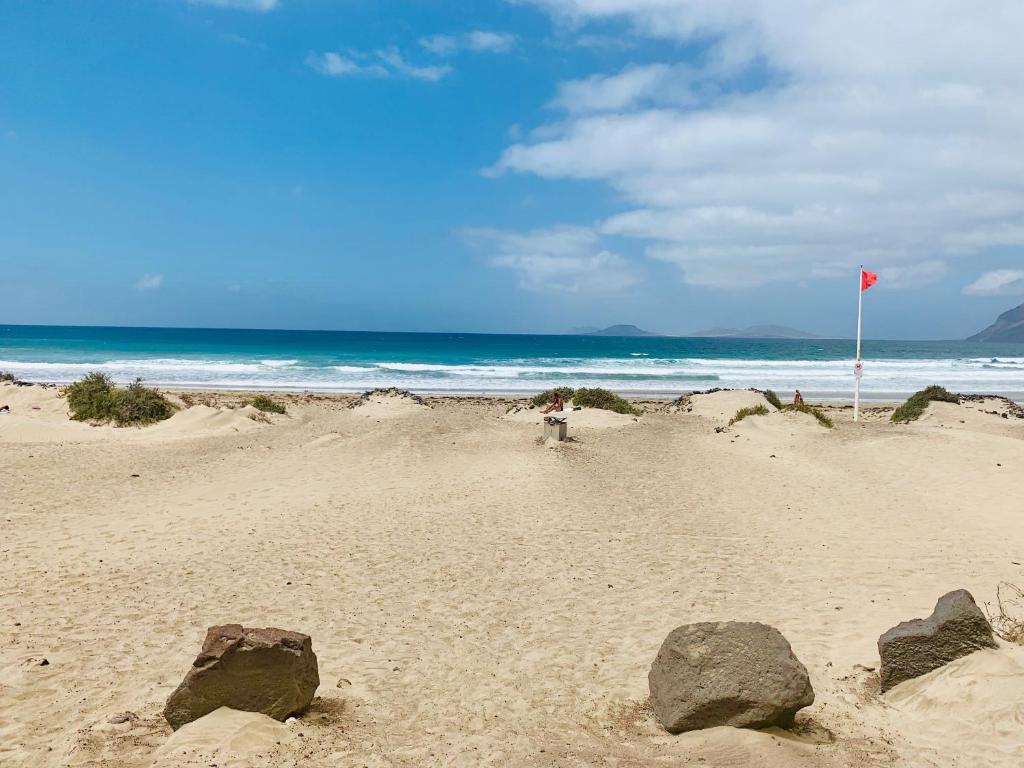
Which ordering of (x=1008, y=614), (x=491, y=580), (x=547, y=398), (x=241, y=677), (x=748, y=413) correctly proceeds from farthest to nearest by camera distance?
(x=547, y=398) < (x=748, y=413) < (x=491, y=580) < (x=1008, y=614) < (x=241, y=677)

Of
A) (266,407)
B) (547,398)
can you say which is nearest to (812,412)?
(547,398)

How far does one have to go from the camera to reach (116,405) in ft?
65.5

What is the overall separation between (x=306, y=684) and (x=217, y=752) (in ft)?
2.44

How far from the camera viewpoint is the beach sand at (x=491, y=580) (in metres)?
4.29

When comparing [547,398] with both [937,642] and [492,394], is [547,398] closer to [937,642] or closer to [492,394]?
[492,394]

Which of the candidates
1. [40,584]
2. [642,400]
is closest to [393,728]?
[40,584]

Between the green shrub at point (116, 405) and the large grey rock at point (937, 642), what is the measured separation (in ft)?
64.7

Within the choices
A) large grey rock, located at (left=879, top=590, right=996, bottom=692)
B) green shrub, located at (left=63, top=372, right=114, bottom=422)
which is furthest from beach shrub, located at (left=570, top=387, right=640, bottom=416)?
large grey rock, located at (left=879, top=590, right=996, bottom=692)

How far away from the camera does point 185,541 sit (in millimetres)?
9273

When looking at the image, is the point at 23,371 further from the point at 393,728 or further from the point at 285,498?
the point at 393,728

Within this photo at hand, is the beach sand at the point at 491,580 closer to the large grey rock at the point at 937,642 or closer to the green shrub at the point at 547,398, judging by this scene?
the large grey rock at the point at 937,642

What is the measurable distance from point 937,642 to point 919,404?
19958 mm

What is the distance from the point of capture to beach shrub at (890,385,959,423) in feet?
70.3

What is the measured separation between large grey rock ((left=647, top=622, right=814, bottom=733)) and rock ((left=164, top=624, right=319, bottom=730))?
2.44m
